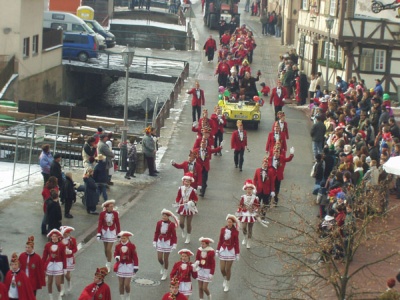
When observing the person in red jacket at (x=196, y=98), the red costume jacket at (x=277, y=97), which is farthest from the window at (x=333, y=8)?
the person in red jacket at (x=196, y=98)

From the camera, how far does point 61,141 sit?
31.1 m

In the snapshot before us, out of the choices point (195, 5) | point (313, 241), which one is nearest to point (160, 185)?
point (313, 241)

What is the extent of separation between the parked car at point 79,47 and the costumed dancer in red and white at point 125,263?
35.4 meters

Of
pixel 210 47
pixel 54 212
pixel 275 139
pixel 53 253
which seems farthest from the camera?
pixel 210 47

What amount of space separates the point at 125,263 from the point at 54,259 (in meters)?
1.22

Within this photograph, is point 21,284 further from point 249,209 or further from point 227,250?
point 249,209

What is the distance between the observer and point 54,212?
852 inches

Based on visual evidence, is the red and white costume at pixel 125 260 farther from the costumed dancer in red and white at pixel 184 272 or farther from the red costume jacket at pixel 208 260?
the red costume jacket at pixel 208 260

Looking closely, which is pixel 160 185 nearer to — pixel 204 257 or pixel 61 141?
pixel 61 141

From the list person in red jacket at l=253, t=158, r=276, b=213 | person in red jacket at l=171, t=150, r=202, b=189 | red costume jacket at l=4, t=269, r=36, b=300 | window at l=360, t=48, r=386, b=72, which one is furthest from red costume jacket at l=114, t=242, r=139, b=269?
window at l=360, t=48, r=386, b=72

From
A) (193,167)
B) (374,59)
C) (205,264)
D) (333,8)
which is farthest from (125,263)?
(333,8)

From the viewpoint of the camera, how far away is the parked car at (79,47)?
175 ft

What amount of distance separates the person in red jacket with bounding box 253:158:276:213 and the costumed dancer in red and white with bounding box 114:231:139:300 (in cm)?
656

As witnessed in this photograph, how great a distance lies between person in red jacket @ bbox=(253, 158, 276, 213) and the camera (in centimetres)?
2483
